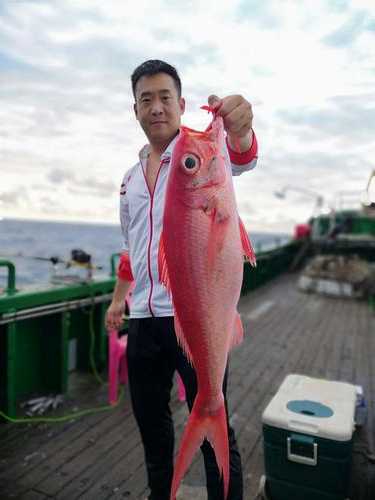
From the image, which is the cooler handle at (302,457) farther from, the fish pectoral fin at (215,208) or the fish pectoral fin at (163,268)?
the fish pectoral fin at (215,208)

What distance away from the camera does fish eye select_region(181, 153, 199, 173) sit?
1.61 metres

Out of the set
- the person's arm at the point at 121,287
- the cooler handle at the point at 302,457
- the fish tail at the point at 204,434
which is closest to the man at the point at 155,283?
the person's arm at the point at 121,287

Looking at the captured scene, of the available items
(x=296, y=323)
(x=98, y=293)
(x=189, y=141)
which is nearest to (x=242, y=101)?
(x=189, y=141)

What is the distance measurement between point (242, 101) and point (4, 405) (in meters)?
3.38

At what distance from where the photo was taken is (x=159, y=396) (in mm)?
2328

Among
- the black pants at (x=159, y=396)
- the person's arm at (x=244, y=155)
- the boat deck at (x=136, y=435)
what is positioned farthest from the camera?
the boat deck at (x=136, y=435)

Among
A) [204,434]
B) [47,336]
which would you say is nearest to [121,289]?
[204,434]

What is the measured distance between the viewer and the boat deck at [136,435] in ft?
9.82

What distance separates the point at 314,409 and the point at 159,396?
109cm

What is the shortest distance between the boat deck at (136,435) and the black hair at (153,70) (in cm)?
248

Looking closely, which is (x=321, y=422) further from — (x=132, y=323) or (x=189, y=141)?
(x=189, y=141)

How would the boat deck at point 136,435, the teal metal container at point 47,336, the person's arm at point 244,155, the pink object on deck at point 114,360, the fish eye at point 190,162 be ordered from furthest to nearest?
the pink object on deck at point 114,360 < the teal metal container at point 47,336 < the boat deck at point 136,435 < the person's arm at point 244,155 < the fish eye at point 190,162

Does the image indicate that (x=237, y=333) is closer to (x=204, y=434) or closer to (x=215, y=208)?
(x=204, y=434)

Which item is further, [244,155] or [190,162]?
[244,155]
